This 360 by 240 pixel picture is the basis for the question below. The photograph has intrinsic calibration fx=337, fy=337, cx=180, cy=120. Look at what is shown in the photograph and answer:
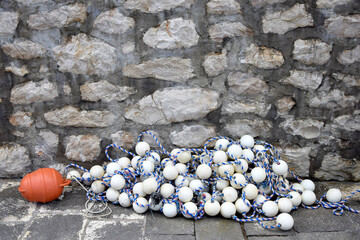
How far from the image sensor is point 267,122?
2.44 m

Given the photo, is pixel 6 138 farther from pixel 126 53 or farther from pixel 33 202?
pixel 126 53

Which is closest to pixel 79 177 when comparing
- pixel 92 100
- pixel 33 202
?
pixel 33 202

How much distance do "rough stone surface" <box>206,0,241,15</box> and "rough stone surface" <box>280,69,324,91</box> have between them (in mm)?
570

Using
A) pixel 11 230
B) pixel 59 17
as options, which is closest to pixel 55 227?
pixel 11 230

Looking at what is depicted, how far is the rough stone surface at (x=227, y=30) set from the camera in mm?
2213

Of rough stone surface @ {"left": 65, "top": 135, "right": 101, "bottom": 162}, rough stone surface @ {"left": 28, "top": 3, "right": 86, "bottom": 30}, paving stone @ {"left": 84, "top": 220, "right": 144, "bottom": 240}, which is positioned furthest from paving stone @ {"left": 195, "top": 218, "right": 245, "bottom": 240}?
rough stone surface @ {"left": 28, "top": 3, "right": 86, "bottom": 30}

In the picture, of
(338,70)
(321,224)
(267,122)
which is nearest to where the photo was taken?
(321,224)

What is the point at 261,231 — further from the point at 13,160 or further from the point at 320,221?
the point at 13,160

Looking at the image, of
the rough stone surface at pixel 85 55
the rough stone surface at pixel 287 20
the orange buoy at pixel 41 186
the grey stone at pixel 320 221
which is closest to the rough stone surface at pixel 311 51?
the rough stone surface at pixel 287 20

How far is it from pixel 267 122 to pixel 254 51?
0.53 m

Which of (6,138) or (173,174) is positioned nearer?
(173,174)

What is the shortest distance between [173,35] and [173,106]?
0.49 m

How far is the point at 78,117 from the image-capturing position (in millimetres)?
2443

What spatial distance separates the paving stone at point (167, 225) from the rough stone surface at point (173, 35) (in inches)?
44.3
